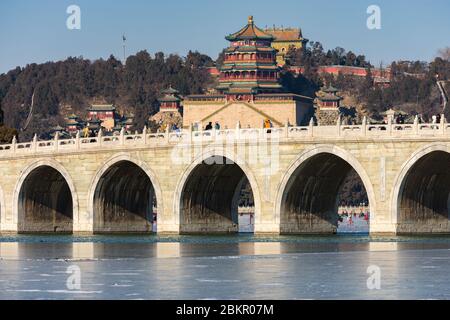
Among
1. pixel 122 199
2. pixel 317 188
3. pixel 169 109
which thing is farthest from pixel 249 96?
pixel 317 188

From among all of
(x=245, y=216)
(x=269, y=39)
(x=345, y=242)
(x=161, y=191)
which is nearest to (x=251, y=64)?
(x=269, y=39)

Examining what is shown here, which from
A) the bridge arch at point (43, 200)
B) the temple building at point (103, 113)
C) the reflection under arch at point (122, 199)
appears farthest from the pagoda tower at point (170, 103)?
the reflection under arch at point (122, 199)

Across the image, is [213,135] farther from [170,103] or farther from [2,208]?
[170,103]

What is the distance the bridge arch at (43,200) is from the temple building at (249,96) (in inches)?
2284

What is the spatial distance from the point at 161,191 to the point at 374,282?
122 ft

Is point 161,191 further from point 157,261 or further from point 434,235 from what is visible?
point 157,261

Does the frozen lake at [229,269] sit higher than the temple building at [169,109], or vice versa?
the temple building at [169,109]

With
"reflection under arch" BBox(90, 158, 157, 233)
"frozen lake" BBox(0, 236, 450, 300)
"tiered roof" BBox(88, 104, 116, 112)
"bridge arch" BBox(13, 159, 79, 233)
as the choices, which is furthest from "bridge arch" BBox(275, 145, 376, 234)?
"tiered roof" BBox(88, 104, 116, 112)

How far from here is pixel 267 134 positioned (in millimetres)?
71125

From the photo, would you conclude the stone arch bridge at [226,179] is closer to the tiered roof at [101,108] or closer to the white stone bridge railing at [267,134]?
the white stone bridge railing at [267,134]

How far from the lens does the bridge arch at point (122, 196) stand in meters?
77.9

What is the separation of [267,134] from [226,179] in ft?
25.3

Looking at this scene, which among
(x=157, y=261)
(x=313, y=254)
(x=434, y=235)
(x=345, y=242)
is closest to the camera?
(x=157, y=261)

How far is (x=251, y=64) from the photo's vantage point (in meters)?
168
